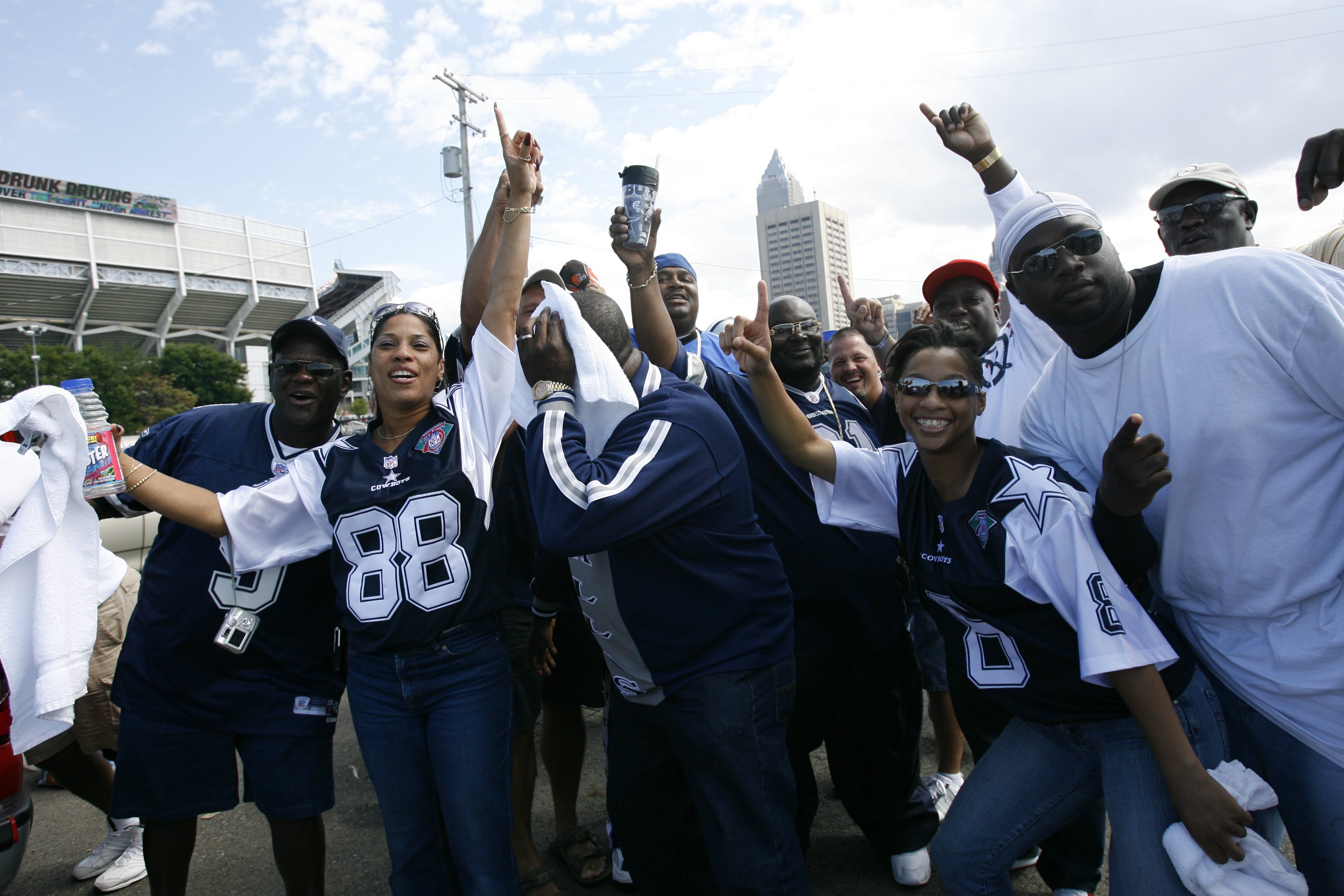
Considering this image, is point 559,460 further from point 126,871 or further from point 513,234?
point 126,871

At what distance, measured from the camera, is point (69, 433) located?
7.63 feet

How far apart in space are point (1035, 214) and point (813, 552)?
4.66 ft

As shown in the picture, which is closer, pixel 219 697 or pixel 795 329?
pixel 219 697

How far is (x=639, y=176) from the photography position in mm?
3016

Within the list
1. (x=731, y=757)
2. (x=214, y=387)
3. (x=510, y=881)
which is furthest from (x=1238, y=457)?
(x=214, y=387)

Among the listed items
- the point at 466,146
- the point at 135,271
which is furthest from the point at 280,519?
the point at 135,271

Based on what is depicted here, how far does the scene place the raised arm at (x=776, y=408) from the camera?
2.52 meters

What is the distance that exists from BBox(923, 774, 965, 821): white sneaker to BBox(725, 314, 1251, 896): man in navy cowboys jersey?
1525mm

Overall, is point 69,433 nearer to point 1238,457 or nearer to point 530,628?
point 530,628

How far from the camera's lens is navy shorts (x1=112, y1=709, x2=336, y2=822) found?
8.36ft

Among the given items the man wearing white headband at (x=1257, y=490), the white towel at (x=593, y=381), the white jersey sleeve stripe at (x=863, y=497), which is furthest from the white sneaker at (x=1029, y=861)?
the white towel at (x=593, y=381)

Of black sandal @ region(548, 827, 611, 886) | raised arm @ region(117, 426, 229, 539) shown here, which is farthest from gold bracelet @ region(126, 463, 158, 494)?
black sandal @ region(548, 827, 611, 886)

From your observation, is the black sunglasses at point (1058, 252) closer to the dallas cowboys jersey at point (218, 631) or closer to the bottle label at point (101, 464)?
the dallas cowboys jersey at point (218, 631)

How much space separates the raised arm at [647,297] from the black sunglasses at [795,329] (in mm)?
495
